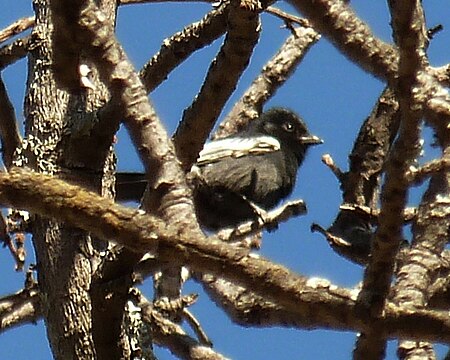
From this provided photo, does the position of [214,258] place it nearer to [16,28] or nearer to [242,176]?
[16,28]

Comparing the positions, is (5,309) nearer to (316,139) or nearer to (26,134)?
(26,134)

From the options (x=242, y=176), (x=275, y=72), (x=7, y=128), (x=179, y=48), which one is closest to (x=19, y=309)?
(x=7, y=128)

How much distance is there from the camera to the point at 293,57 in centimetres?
605

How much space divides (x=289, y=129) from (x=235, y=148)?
4.79 feet

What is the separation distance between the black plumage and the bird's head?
68 millimetres

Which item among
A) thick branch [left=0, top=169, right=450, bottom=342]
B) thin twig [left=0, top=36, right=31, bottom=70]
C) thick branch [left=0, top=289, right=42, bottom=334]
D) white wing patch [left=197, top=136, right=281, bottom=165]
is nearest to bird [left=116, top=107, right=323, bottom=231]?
white wing patch [left=197, top=136, right=281, bottom=165]

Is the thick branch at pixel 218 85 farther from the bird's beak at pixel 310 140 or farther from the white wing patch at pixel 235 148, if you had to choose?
the bird's beak at pixel 310 140

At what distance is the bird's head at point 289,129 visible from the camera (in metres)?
8.38

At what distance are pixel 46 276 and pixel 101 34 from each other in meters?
0.86

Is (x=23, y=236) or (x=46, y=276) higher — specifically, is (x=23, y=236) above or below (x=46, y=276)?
above

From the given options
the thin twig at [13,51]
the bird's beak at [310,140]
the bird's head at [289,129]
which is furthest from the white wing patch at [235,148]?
the thin twig at [13,51]

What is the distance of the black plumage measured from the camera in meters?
7.04

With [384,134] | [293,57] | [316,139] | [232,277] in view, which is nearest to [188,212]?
[232,277]

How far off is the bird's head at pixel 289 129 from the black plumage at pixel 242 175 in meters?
0.07
